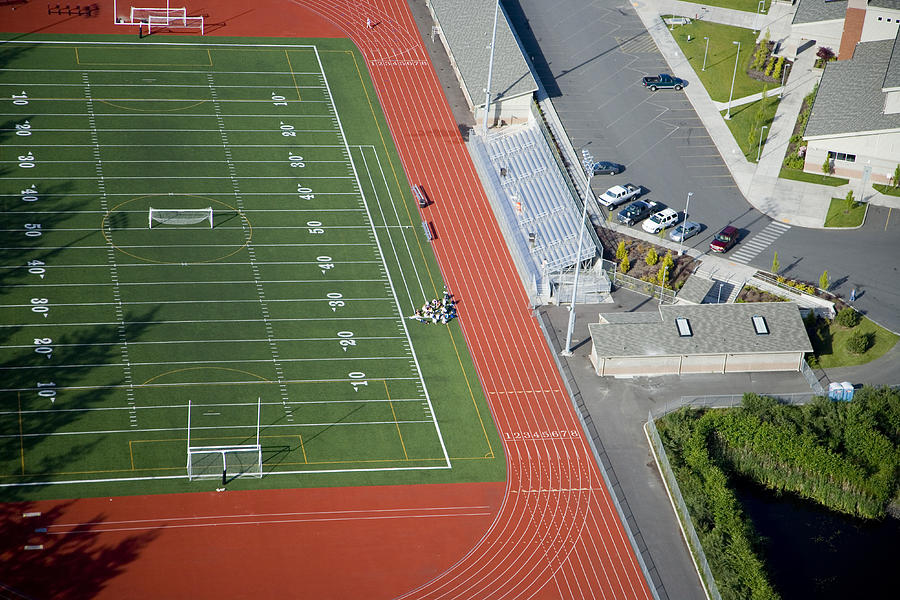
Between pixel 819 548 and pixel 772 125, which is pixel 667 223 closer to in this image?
pixel 772 125

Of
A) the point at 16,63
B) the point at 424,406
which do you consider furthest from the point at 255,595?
the point at 16,63

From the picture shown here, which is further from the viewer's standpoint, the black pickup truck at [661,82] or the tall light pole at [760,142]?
the black pickup truck at [661,82]

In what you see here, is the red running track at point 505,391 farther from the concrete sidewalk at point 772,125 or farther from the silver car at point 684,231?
the concrete sidewalk at point 772,125

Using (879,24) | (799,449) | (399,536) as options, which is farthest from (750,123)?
(399,536)

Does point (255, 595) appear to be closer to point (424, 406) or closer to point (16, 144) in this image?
point (424, 406)

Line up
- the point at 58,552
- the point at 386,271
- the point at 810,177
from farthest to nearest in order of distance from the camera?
the point at 810,177 < the point at 386,271 < the point at 58,552

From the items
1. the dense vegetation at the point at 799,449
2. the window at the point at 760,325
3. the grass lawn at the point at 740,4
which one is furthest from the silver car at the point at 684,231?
the grass lawn at the point at 740,4
